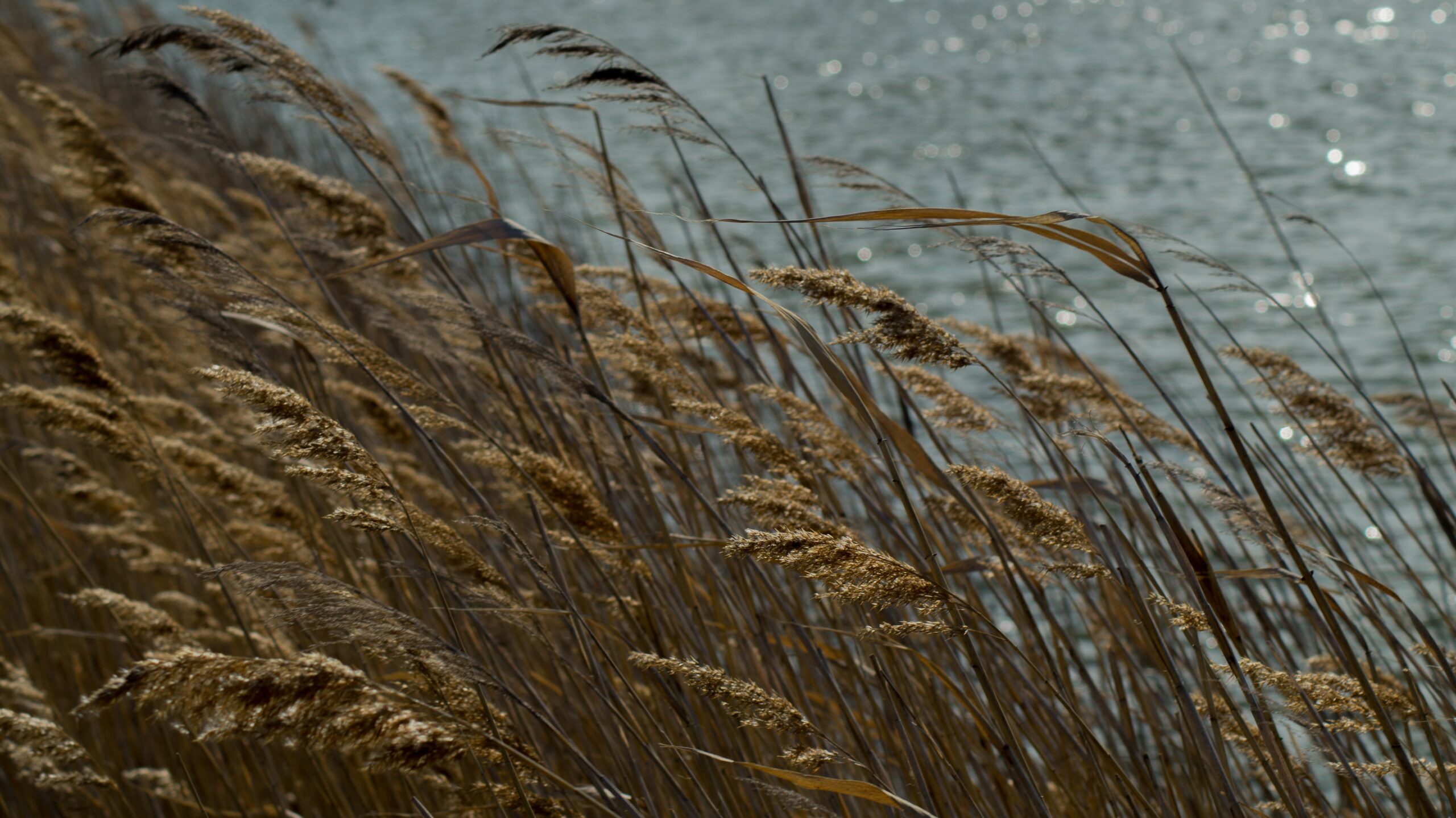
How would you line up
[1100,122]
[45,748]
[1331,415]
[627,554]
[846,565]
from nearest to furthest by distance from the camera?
1. [846,565]
2. [45,748]
3. [627,554]
4. [1331,415]
5. [1100,122]

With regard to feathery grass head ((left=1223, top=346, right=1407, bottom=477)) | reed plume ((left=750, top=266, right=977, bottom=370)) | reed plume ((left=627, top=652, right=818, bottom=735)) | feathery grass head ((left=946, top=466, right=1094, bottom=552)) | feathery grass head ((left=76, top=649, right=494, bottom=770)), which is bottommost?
feathery grass head ((left=1223, top=346, right=1407, bottom=477))

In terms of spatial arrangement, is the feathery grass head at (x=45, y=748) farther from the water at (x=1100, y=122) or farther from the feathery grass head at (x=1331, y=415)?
the feathery grass head at (x=1331, y=415)

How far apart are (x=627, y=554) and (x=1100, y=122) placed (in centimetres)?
Result: 1044

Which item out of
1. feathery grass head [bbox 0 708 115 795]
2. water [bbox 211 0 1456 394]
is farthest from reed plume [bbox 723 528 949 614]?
water [bbox 211 0 1456 394]

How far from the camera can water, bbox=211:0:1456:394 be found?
673 cm

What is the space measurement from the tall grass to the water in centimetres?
72

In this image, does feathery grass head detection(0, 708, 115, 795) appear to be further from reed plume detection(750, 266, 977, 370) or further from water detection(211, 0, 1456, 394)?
water detection(211, 0, 1456, 394)

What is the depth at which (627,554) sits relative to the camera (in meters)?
1.61

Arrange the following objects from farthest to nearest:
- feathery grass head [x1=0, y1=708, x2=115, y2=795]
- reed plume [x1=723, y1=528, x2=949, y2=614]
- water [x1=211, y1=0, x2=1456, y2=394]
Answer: water [x1=211, y1=0, x2=1456, y2=394] < feathery grass head [x1=0, y1=708, x2=115, y2=795] < reed plume [x1=723, y1=528, x2=949, y2=614]

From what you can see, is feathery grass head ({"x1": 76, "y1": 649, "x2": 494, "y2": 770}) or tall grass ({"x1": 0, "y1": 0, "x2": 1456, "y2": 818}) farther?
tall grass ({"x1": 0, "y1": 0, "x2": 1456, "y2": 818})

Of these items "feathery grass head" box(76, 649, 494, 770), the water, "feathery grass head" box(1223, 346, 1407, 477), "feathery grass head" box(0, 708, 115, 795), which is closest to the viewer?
"feathery grass head" box(76, 649, 494, 770)

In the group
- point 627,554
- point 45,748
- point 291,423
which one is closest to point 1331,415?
point 627,554

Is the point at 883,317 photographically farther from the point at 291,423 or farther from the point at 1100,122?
the point at 1100,122

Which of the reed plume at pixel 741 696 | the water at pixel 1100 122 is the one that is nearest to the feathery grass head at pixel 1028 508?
the reed plume at pixel 741 696
